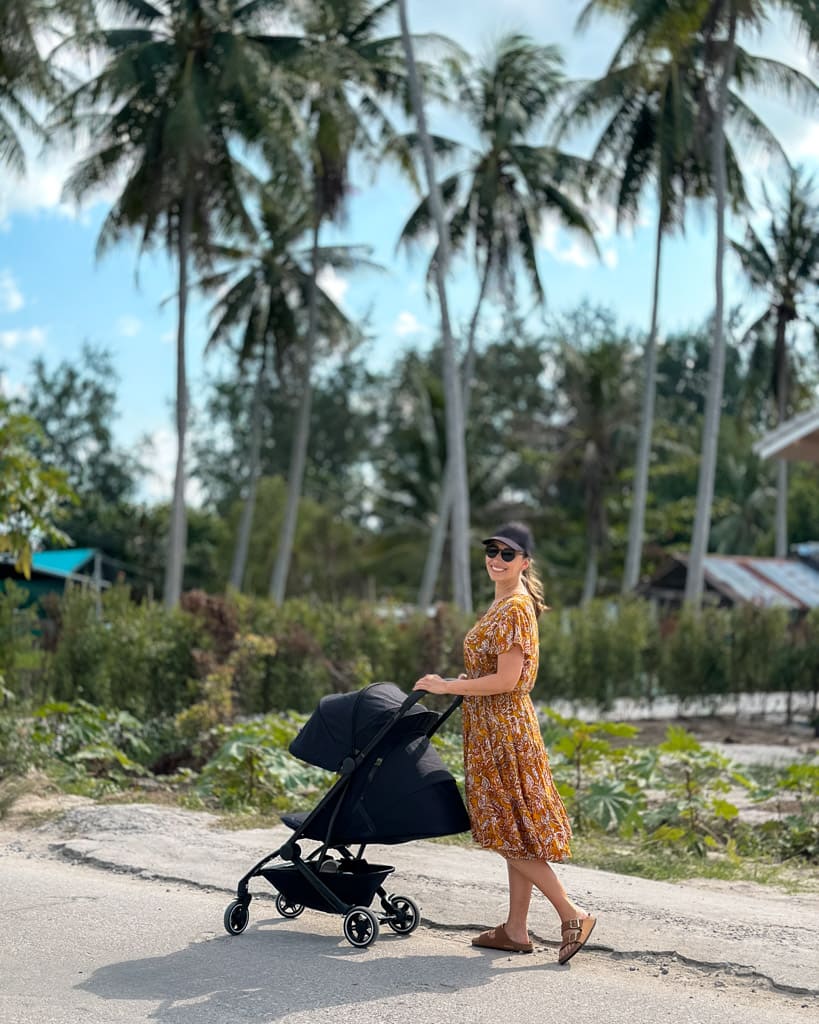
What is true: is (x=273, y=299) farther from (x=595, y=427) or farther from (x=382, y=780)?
(x=382, y=780)

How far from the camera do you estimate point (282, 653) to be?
14.0 m

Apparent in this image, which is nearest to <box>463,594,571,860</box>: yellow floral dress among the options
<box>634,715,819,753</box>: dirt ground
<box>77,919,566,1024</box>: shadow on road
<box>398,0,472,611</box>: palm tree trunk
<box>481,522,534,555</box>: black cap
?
<box>481,522,534,555</box>: black cap

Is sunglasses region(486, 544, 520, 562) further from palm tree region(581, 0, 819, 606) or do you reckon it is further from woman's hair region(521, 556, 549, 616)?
palm tree region(581, 0, 819, 606)

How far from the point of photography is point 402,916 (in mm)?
5613

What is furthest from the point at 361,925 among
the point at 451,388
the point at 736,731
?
the point at 451,388

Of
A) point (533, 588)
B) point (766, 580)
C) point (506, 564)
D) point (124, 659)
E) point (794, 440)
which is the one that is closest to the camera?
point (506, 564)

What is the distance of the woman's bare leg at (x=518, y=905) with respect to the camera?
17.4 feet

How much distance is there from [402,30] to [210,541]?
2568 cm

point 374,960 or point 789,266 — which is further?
point 789,266

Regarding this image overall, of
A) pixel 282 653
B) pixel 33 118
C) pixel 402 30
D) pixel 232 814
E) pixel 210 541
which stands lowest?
pixel 232 814

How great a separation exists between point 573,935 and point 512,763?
0.72m

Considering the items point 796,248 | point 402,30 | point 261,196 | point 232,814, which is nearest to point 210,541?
point 261,196

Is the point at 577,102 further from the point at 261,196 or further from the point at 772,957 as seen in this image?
the point at 772,957

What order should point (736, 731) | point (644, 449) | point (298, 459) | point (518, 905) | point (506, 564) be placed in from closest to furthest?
point (518, 905) → point (506, 564) → point (736, 731) → point (644, 449) → point (298, 459)
